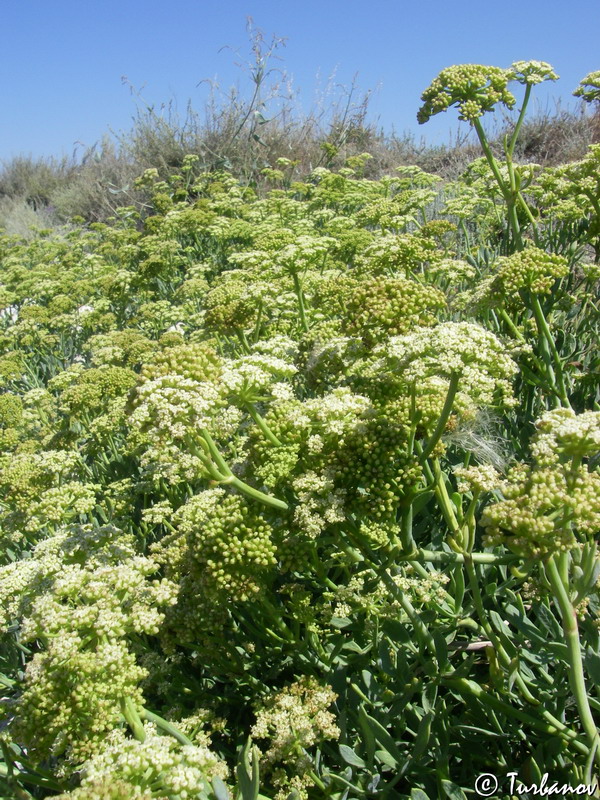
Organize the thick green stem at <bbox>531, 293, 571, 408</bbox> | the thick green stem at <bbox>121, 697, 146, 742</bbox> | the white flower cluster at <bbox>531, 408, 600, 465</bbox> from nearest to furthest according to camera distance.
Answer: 1. the white flower cluster at <bbox>531, 408, 600, 465</bbox>
2. the thick green stem at <bbox>121, 697, 146, 742</bbox>
3. the thick green stem at <bbox>531, 293, 571, 408</bbox>

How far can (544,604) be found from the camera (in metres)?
2.85

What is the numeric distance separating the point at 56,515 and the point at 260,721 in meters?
1.77

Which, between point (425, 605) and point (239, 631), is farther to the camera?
point (239, 631)

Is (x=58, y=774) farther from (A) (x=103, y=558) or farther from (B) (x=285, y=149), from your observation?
(B) (x=285, y=149)

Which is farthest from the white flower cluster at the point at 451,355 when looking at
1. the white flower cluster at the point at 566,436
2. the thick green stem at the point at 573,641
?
the thick green stem at the point at 573,641

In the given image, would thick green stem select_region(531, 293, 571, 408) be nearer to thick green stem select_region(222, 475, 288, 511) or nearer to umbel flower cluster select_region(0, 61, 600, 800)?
umbel flower cluster select_region(0, 61, 600, 800)

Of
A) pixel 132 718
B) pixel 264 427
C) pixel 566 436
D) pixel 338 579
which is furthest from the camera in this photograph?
pixel 338 579

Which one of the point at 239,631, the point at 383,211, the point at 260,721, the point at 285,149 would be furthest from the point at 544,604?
the point at 285,149

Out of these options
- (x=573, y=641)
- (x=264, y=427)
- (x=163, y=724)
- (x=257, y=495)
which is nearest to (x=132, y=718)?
(x=163, y=724)

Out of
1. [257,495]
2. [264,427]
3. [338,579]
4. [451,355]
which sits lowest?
[338,579]

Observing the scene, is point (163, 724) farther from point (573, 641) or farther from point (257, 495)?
point (573, 641)

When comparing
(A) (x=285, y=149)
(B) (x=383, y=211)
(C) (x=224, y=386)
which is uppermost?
(A) (x=285, y=149)

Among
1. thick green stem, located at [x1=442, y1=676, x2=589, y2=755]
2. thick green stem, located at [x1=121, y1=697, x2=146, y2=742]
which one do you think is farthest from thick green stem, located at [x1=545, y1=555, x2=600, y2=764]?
thick green stem, located at [x1=121, y1=697, x2=146, y2=742]

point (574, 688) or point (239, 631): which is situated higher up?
point (574, 688)
